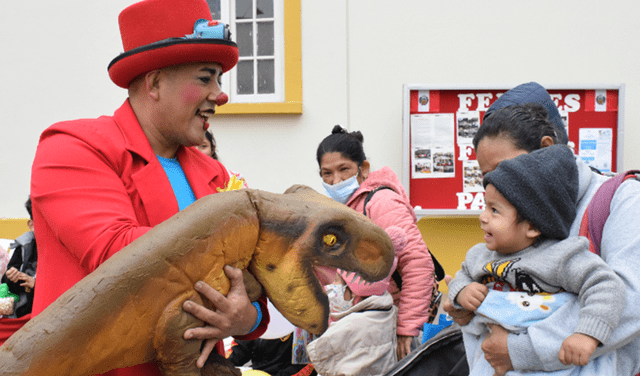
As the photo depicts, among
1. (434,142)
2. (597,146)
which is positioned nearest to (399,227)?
(434,142)

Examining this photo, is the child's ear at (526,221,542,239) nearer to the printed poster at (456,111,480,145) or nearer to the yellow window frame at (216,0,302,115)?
the printed poster at (456,111,480,145)

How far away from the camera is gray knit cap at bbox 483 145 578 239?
4.97 feet

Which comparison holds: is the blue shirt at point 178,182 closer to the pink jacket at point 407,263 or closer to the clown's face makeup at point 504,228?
the clown's face makeup at point 504,228

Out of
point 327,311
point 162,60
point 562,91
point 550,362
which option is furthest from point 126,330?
point 562,91

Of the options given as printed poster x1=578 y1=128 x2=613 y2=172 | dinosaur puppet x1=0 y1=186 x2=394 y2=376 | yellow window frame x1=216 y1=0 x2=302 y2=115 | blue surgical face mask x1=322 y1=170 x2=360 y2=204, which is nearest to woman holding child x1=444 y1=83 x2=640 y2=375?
dinosaur puppet x1=0 y1=186 x2=394 y2=376

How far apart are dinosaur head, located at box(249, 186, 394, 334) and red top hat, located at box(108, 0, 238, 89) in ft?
1.76

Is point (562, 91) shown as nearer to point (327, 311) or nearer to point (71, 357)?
point (327, 311)

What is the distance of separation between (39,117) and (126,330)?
521 cm

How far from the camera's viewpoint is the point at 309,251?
1024 millimetres

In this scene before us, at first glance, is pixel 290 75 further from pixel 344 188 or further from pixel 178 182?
pixel 178 182

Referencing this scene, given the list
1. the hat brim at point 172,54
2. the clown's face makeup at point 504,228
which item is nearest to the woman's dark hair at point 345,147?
the clown's face makeup at point 504,228

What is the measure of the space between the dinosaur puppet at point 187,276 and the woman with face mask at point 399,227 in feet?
5.50

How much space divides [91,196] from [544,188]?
1308 millimetres

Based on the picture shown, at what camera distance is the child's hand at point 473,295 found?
5.29 ft
